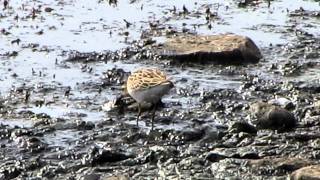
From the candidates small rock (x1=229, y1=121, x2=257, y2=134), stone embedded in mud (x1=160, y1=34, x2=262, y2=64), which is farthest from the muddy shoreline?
stone embedded in mud (x1=160, y1=34, x2=262, y2=64)

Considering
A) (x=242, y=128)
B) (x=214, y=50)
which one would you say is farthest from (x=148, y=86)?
(x=214, y=50)

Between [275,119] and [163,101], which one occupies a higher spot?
[275,119]

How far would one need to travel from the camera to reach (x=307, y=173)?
807 centimetres

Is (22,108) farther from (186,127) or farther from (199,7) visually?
(199,7)

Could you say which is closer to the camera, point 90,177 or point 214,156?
point 90,177

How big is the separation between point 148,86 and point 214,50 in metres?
3.72

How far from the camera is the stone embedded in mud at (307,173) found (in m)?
8.00

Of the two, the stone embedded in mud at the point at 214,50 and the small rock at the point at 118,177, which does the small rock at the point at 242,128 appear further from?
the stone embedded in mud at the point at 214,50

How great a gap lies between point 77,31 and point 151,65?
2813mm

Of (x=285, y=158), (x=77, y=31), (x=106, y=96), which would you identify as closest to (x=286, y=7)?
(x=77, y=31)

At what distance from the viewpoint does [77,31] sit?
16.0m

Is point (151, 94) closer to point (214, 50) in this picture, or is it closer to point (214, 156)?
point (214, 156)

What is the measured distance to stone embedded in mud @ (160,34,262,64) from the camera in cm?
1375

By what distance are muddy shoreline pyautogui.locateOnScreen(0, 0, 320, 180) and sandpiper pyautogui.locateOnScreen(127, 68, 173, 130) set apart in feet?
1.36
